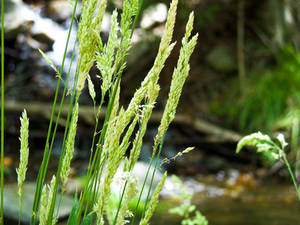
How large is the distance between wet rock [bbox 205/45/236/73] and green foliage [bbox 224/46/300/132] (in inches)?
30.8

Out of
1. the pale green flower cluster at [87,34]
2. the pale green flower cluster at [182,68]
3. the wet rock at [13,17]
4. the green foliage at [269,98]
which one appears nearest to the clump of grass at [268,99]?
the green foliage at [269,98]

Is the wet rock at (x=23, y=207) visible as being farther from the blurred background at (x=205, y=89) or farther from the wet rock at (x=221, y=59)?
the wet rock at (x=221, y=59)

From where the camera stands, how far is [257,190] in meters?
4.62

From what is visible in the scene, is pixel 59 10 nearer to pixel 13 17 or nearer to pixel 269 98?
pixel 13 17

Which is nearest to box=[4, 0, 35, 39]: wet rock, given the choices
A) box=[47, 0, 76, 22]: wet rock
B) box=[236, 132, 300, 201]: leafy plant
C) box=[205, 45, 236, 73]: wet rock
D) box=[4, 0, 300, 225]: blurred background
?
box=[4, 0, 300, 225]: blurred background

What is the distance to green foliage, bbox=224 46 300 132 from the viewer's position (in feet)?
16.2

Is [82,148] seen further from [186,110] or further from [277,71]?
[277,71]

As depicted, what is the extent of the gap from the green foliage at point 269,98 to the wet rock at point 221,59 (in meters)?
0.78

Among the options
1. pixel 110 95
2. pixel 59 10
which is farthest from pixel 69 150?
pixel 59 10

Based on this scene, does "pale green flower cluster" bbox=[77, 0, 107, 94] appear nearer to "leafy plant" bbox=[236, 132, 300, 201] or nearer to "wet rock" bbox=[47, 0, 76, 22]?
"leafy plant" bbox=[236, 132, 300, 201]

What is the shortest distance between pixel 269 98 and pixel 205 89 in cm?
131

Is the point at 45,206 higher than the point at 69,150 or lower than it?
lower

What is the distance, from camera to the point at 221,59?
6199mm

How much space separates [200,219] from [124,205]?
594mm
